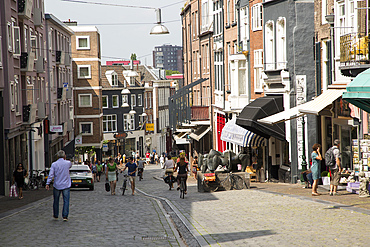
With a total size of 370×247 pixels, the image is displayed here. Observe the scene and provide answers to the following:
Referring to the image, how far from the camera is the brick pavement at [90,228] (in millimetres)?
11222

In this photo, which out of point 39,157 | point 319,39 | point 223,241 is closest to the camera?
point 223,241

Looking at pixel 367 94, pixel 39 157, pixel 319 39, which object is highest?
pixel 319 39

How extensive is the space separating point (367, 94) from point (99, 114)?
62305 millimetres

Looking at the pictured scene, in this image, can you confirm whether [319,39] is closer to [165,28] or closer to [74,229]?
[165,28]

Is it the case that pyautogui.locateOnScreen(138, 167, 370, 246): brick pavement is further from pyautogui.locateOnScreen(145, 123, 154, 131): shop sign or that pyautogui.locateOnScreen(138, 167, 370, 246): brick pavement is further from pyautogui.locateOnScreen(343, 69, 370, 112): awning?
pyautogui.locateOnScreen(145, 123, 154, 131): shop sign

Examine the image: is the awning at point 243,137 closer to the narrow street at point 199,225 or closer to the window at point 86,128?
the narrow street at point 199,225

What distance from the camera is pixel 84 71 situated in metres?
72.8

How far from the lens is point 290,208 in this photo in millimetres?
15555

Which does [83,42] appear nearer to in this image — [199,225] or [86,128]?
[86,128]

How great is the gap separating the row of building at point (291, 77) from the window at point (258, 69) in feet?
0.18

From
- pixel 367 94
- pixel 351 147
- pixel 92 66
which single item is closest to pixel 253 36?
pixel 351 147

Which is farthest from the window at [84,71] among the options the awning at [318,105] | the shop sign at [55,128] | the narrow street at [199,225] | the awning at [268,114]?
the narrow street at [199,225]

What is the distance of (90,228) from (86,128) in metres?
62.6

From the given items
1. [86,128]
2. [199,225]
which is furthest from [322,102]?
[86,128]
